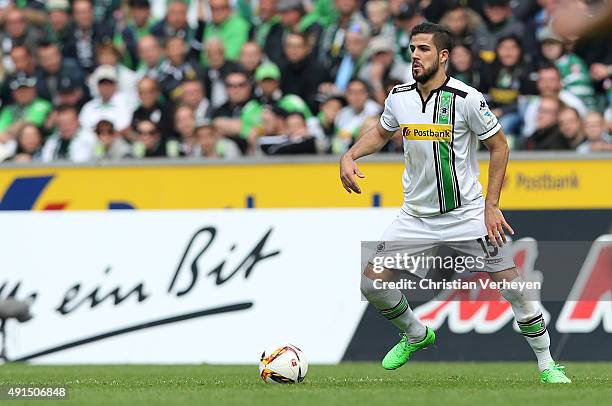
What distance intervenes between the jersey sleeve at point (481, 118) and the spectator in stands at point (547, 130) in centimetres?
503

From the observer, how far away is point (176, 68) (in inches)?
669

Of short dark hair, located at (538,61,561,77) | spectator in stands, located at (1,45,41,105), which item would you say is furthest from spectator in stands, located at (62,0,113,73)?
short dark hair, located at (538,61,561,77)

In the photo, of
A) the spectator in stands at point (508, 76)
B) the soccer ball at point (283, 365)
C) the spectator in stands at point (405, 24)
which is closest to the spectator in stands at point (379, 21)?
the spectator in stands at point (405, 24)

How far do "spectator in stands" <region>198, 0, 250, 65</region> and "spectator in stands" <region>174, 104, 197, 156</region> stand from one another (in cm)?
194

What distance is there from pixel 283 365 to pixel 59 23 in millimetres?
10458

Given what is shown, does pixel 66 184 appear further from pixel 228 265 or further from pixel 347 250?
pixel 347 250

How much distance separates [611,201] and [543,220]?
113 cm

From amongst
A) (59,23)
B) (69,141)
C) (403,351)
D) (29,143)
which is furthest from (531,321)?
(59,23)

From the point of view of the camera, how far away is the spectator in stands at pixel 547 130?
1406 cm

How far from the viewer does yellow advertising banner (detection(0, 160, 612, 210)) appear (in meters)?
13.5

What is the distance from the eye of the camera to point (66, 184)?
1439cm

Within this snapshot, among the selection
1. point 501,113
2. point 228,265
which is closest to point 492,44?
point 501,113

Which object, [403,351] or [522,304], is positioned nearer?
[522,304]

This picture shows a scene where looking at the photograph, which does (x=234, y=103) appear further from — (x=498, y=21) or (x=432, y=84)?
(x=432, y=84)
